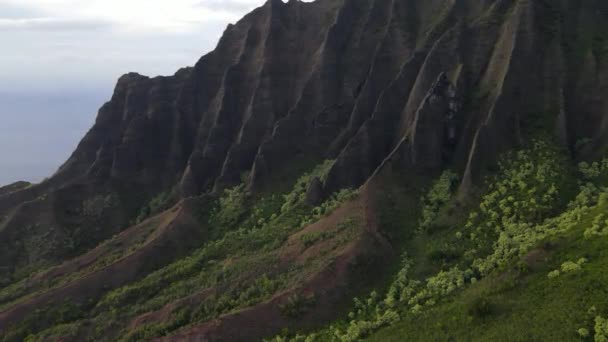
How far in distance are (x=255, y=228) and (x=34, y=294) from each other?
22.5 meters

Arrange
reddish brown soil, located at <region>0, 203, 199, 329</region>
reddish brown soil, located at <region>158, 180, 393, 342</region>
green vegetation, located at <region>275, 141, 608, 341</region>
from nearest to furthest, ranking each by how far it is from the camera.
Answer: green vegetation, located at <region>275, 141, 608, 341</region> → reddish brown soil, located at <region>158, 180, 393, 342</region> → reddish brown soil, located at <region>0, 203, 199, 329</region>

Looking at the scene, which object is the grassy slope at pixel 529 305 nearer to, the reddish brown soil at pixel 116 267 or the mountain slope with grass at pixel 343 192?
the mountain slope with grass at pixel 343 192

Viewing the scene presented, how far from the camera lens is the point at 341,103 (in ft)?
239

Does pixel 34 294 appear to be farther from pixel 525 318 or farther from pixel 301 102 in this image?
pixel 525 318

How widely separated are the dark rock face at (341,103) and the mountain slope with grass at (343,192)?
0.83 feet

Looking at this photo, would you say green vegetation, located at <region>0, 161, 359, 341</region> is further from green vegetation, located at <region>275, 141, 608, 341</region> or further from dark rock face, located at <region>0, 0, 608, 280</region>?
green vegetation, located at <region>275, 141, 608, 341</region>

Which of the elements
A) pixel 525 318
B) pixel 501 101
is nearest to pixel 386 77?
pixel 501 101

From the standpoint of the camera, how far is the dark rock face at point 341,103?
5919cm

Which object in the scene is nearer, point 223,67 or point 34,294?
point 34,294

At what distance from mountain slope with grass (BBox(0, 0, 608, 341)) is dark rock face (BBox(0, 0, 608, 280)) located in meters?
0.25

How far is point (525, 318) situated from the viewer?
33219 millimetres

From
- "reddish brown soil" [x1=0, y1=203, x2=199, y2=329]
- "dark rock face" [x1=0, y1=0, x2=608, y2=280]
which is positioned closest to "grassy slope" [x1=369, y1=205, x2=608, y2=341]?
"dark rock face" [x1=0, y1=0, x2=608, y2=280]

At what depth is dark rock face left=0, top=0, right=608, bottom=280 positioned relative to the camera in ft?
194

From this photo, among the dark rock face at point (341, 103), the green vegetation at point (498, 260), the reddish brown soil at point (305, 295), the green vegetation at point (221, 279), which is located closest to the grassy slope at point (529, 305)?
the green vegetation at point (498, 260)
